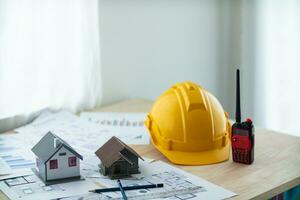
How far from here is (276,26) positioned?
214 centimetres

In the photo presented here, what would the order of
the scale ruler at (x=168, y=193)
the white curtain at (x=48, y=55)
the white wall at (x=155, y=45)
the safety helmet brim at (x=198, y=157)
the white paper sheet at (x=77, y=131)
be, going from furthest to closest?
1. the white wall at (x=155, y=45)
2. the white curtain at (x=48, y=55)
3. the white paper sheet at (x=77, y=131)
4. the safety helmet brim at (x=198, y=157)
5. the scale ruler at (x=168, y=193)

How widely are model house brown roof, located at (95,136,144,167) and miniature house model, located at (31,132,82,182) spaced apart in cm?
7

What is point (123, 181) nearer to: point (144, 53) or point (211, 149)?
point (211, 149)

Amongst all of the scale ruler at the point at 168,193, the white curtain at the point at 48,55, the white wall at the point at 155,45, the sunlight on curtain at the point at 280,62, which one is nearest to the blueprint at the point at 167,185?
the scale ruler at the point at 168,193

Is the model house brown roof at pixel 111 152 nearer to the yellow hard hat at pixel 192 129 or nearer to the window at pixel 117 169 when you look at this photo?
the window at pixel 117 169

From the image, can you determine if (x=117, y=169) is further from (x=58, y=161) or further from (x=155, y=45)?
(x=155, y=45)

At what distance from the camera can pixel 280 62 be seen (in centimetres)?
215

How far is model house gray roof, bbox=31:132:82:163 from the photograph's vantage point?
1.19m

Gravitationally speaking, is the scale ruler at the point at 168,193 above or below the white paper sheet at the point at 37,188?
below

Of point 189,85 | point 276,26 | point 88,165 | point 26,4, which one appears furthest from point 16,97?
point 276,26

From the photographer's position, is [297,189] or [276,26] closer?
[297,189]

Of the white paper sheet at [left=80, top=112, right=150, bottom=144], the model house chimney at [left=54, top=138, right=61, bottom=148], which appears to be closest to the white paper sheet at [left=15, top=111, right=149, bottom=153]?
the white paper sheet at [left=80, top=112, right=150, bottom=144]

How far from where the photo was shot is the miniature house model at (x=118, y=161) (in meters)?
1.23

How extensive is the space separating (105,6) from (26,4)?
1.10 feet
